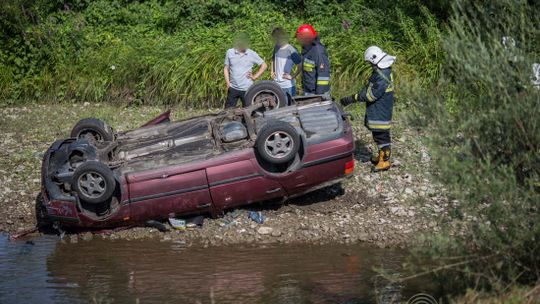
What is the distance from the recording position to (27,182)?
11.6m

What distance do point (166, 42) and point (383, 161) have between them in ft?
24.8

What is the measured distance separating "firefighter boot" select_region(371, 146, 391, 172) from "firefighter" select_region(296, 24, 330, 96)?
126 centimetres

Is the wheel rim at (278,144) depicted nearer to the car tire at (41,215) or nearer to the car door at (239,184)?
the car door at (239,184)

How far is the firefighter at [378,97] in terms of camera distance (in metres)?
10.5

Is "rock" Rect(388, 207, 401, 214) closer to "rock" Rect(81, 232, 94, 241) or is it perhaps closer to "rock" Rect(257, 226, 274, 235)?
"rock" Rect(257, 226, 274, 235)

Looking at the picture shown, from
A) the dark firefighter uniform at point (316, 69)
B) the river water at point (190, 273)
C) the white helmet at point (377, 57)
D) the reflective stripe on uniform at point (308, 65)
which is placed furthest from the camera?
the reflective stripe on uniform at point (308, 65)

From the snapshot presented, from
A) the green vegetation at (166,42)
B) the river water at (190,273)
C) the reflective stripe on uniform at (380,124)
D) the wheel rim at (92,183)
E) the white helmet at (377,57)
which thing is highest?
the green vegetation at (166,42)

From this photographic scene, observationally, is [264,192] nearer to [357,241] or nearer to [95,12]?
[357,241]

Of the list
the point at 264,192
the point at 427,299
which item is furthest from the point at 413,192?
the point at 427,299

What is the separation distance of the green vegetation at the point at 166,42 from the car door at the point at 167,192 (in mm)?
6295

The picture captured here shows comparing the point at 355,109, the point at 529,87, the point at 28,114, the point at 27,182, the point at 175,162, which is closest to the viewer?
the point at 529,87

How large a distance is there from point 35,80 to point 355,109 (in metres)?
7.19

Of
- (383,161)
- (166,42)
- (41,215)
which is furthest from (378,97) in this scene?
(166,42)

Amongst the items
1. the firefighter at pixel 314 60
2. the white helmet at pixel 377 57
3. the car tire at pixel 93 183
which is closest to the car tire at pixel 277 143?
the car tire at pixel 93 183
